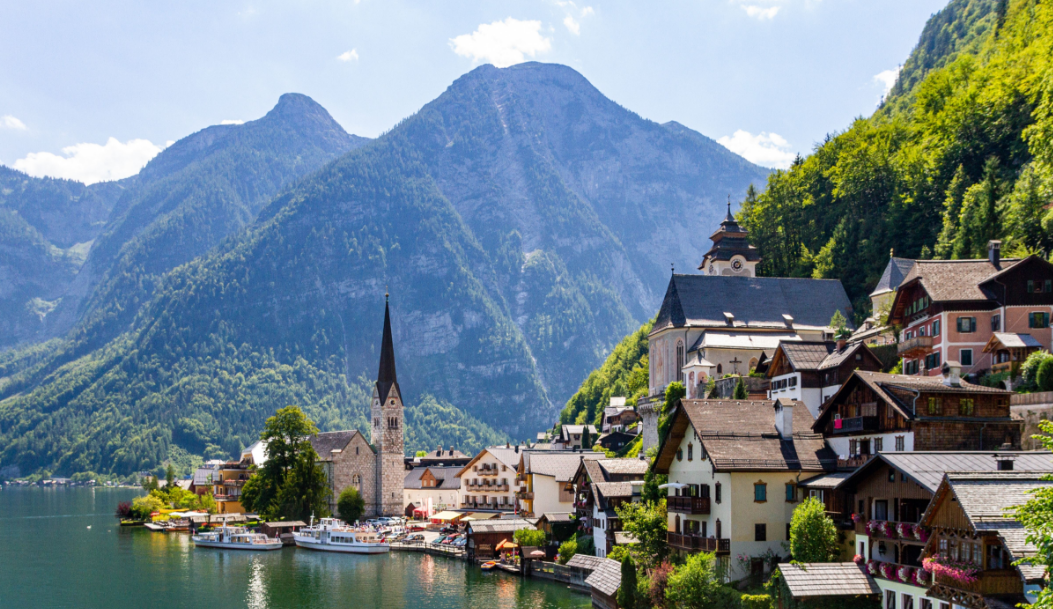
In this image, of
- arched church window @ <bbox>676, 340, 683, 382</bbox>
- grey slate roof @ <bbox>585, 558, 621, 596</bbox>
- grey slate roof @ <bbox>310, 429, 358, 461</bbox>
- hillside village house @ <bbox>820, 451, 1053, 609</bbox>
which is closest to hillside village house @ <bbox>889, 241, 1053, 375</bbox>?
hillside village house @ <bbox>820, 451, 1053, 609</bbox>

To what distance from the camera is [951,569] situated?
2956 cm

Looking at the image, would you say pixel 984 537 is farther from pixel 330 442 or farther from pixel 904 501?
pixel 330 442

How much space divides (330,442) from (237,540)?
2717 centimetres

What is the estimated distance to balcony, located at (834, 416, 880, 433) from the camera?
41906mm

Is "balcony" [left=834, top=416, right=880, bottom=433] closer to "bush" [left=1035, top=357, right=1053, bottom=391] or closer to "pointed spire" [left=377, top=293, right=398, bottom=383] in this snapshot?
"bush" [left=1035, top=357, right=1053, bottom=391]

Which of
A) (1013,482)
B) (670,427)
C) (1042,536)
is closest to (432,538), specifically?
(670,427)

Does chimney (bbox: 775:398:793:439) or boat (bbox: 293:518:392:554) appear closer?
chimney (bbox: 775:398:793:439)

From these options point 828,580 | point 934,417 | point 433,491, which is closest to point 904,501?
point 828,580

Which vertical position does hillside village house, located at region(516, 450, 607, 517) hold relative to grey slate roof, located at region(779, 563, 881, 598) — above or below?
below

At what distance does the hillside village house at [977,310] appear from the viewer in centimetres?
5160

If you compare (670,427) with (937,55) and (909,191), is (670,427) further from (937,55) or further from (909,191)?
(937,55)

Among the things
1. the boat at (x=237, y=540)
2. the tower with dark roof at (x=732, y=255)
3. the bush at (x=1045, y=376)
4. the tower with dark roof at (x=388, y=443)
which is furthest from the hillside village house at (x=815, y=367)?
the tower with dark roof at (x=388, y=443)

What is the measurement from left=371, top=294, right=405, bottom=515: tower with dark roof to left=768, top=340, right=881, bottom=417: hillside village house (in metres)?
72.8

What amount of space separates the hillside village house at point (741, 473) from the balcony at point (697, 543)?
0.16ft
